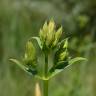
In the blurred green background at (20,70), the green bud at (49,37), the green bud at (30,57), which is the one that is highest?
the green bud at (49,37)

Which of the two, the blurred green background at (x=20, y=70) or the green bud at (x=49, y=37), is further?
the blurred green background at (x=20, y=70)

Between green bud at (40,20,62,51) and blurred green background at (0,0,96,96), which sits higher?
green bud at (40,20,62,51)

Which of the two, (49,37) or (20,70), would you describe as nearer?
(49,37)

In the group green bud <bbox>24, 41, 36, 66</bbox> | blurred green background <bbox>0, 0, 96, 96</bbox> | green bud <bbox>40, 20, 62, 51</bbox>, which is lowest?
blurred green background <bbox>0, 0, 96, 96</bbox>

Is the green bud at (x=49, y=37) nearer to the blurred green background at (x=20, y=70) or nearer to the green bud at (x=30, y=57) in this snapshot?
the green bud at (x=30, y=57)

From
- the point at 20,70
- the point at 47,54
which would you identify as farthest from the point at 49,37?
the point at 20,70

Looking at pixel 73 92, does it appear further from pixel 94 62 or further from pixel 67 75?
pixel 94 62

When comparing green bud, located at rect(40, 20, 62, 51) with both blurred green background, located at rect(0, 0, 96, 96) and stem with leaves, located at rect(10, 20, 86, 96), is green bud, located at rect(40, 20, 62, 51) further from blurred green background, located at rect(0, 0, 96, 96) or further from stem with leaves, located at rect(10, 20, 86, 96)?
blurred green background, located at rect(0, 0, 96, 96)

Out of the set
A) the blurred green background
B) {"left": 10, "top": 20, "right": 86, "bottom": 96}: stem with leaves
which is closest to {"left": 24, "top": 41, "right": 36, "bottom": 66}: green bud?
{"left": 10, "top": 20, "right": 86, "bottom": 96}: stem with leaves

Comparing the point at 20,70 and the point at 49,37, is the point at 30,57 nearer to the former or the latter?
the point at 49,37

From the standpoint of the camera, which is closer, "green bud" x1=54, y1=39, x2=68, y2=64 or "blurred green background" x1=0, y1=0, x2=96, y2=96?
"green bud" x1=54, y1=39, x2=68, y2=64

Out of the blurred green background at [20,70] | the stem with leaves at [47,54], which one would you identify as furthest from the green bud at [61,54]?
the blurred green background at [20,70]

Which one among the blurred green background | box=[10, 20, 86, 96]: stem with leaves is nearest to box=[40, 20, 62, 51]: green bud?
box=[10, 20, 86, 96]: stem with leaves

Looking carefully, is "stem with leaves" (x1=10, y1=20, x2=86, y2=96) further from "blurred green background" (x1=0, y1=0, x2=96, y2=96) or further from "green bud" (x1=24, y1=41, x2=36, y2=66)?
"blurred green background" (x1=0, y1=0, x2=96, y2=96)
